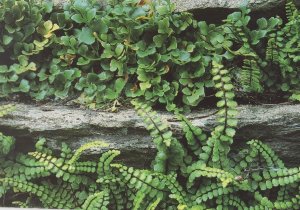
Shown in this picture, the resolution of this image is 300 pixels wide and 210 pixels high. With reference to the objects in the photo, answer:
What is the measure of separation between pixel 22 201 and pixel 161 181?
1.52 metres

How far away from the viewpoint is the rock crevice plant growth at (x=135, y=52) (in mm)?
4391

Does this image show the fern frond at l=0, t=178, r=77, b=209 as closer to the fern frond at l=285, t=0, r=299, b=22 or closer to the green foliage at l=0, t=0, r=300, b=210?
the green foliage at l=0, t=0, r=300, b=210

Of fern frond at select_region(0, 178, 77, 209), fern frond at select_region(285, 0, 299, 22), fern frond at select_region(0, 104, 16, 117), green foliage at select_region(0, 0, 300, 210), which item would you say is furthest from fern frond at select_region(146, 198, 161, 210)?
fern frond at select_region(285, 0, 299, 22)

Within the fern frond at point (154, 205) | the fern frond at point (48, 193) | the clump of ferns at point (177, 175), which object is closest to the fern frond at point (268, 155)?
the clump of ferns at point (177, 175)

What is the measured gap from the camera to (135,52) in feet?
15.0

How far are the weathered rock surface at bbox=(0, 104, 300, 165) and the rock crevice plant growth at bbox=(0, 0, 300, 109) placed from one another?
0.21 meters

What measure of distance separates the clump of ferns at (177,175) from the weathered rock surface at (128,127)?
14 centimetres

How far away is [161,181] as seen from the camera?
4.03 metres

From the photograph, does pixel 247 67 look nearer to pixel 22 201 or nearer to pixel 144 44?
pixel 144 44

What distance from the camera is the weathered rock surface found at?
4199 mm

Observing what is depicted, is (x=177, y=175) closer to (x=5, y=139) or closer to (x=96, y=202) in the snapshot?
(x=96, y=202)

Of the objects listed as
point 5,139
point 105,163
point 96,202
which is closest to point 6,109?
point 5,139

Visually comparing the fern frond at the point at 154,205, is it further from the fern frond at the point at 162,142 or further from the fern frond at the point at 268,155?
the fern frond at the point at 268,155

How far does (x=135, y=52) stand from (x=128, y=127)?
2.58 ft
